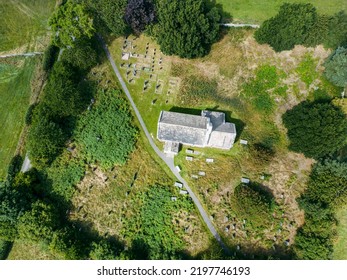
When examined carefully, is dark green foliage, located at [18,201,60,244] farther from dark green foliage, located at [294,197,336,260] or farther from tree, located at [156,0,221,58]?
dark green foliage, located at [294,197,336,260]

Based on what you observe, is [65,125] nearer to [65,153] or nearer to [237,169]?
[65,153]

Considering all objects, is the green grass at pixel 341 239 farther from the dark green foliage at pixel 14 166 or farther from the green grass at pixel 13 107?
the green grass at pixel 13 107

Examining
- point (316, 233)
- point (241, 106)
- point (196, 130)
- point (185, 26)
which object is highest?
point (185, 26)

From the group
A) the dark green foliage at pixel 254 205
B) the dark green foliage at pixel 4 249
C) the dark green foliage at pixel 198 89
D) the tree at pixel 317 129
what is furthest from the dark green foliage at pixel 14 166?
the tree at pixel 317 129

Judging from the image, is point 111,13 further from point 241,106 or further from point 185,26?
point 241,106

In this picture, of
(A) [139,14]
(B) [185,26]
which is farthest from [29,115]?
(B) [185,26]

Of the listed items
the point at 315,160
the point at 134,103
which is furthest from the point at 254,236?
the point at 134,103

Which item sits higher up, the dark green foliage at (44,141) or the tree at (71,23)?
the tree at (71,23)
